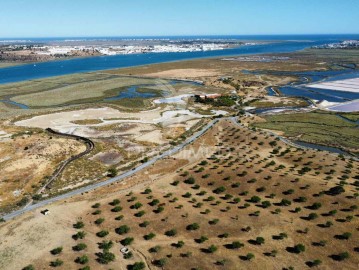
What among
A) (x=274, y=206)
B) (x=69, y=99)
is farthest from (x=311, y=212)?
(x=69, y=99)

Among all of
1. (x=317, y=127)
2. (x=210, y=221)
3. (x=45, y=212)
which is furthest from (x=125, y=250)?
(x=317, y=127)

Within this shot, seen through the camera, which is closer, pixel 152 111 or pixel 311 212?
pixel 311 212

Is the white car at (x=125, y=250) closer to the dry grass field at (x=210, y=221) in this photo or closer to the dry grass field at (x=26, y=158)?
the dry grass field at (x=210, y=221)

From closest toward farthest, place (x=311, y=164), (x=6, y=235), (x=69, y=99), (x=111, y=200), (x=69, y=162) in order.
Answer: (x=6, y=235)
(x=111, y=200)
(x=311, y=164)
(x=69, y=162)
(x=69, y=99)

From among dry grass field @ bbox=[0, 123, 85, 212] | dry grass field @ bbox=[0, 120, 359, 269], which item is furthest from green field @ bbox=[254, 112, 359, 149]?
dry grass field @ bbox=[0, 123, 85, 212]

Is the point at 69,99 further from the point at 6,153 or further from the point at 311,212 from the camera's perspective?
the point at 311,212

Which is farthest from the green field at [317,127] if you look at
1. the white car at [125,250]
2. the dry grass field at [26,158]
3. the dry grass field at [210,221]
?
the white car at [125,250]
